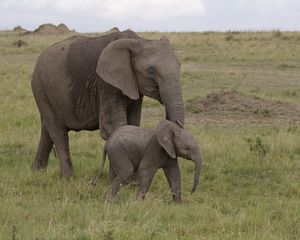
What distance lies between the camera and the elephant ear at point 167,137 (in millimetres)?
7094

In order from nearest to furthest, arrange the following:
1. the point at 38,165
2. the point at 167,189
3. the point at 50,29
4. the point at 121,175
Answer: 1. the point at 121,175
2. the point at 167,189
3. the point at 38,165
4. the point at 50,29

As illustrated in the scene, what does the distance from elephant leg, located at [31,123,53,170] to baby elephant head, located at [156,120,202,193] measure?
3.07 meters

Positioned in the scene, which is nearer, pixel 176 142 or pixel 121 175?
pixel 176 142

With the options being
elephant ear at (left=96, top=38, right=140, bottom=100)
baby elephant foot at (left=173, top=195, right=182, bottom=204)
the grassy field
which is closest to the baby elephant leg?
the grassy field

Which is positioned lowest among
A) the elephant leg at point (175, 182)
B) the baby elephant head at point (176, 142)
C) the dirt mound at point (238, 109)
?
the dirt mound at point (238, 109)

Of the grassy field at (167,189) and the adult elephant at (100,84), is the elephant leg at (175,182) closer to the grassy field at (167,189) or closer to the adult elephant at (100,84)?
the grassy field at (167,189)

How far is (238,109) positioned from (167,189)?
7.23 metres

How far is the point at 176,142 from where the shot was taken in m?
7.12

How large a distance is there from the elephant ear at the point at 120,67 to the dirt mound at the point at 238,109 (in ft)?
21.1

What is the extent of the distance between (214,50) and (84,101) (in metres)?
25.4

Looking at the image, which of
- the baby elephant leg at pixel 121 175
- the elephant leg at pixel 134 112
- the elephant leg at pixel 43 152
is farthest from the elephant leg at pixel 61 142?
the baby elephant leg at pixel 121 175

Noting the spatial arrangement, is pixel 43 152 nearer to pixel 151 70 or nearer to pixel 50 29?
pixel 151 70

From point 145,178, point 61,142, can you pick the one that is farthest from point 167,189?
point 61,142

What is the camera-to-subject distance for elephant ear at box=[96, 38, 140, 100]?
8102 mm
